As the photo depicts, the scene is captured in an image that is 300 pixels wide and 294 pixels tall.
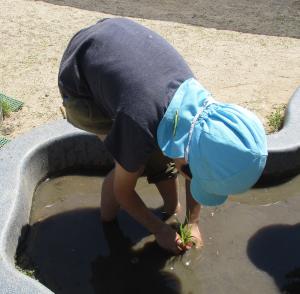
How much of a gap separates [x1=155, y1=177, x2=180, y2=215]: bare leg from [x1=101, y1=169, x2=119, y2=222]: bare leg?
26 cm

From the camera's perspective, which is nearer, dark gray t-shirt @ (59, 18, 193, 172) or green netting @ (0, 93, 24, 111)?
dark gray t-shirt @ (59, 18, 193, 172)

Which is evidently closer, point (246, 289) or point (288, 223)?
point (246, 289)

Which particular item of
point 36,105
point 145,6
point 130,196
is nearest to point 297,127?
point 130,196

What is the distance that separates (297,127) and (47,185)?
5.29 ft

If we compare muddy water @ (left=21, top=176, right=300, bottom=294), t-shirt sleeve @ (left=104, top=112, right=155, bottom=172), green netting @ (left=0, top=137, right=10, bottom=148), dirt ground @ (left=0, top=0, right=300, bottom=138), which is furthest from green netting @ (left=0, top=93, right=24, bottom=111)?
t-shirt sleeve @ (left=104, top=112, right=155, bottom=172)

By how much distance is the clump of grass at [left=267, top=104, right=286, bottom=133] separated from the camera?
12.4ft

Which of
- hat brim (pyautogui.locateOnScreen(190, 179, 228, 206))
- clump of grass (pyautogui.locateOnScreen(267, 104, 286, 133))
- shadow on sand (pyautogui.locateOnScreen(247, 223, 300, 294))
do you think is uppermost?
hat brim (pyautogui.locateOnScreen(190, 179, 228, 206))

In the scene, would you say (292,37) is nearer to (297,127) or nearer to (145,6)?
(145,6)

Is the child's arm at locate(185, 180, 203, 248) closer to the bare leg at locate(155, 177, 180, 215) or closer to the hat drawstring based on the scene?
the bare leg at locate(155, 177, 180, 215)

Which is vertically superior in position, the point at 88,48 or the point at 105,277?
the point at 88,48

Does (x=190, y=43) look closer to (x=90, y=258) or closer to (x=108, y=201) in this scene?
(x=108, y=201)

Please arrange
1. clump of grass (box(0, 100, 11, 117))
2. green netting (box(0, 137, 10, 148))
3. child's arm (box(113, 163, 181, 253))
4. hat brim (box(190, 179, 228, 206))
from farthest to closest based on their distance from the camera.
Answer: clump of grass (box(0, 100, 11, 117)), green netting (box(0, 137, 10, 148)), child's arm (box(113, 163, 181, 253)), hat brim (box(190, 179, 228, 206))

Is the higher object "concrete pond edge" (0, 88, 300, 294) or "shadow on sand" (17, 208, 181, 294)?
"concrete pond edge" (0, 88, 300, 294)

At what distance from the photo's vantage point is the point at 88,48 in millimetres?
2346
